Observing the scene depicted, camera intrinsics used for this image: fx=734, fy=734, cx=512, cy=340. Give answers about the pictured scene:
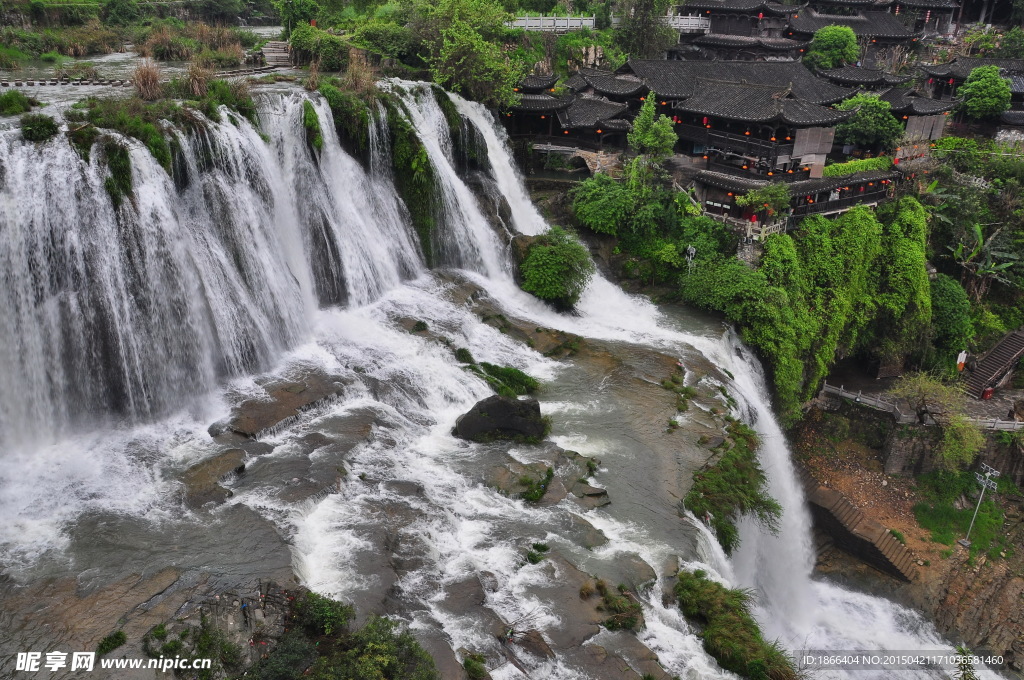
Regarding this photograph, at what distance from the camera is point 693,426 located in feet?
83.0

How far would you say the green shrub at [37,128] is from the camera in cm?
2211

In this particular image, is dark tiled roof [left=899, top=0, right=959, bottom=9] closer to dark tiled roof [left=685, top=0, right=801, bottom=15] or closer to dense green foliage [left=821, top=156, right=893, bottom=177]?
dark tiled roof [left=685, top=0, right=801, bottom=15]

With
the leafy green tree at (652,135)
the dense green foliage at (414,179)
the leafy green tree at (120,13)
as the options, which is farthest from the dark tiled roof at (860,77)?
the leafy green tree at (120,13)

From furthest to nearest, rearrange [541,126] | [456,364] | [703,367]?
[541,126] < [703,367] < [456,364]

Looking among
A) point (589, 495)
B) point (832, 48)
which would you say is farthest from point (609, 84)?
point (589, 495)

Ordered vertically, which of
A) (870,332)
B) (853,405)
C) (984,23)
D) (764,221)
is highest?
(984,23)

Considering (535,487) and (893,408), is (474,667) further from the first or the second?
(893,408)

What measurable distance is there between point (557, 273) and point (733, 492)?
14368 millimetres

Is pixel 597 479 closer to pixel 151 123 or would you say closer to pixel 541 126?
pixel 151 123

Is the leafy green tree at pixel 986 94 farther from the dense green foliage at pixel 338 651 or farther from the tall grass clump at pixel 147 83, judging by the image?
the dense green foliage at pixel 338 651

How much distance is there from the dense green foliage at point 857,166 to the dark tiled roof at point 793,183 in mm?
612

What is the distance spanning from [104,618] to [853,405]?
32.5 m

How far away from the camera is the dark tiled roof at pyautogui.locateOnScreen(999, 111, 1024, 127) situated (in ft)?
180

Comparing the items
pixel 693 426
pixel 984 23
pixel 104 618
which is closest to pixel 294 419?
pixel 104 618
